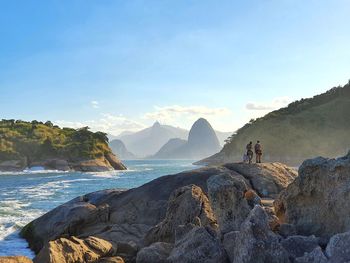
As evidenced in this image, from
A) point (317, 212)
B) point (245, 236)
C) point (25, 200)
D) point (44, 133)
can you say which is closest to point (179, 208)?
point (317, 212)

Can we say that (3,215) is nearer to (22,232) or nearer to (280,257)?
(22,232)

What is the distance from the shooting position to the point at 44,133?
483 feet

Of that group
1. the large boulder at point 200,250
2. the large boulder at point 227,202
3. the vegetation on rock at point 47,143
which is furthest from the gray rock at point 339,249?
the vegetation on rock at point 47,143

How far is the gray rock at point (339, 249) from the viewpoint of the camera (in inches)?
301

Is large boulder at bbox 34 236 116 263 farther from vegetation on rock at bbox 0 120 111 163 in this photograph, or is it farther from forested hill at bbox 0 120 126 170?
vegetation on rock at bbox 0 120 111 163

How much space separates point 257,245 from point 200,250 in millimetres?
1744

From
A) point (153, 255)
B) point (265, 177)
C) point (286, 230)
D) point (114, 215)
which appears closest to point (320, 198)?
point (286, 230)

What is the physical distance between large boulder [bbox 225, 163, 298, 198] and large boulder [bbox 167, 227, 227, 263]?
37.0 feet

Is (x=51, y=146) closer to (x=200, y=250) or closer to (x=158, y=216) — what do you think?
Answer: (x=158, y=216)

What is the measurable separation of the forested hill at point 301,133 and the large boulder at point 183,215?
120 meters

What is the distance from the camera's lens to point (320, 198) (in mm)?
12148

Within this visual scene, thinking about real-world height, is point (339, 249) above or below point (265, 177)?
below

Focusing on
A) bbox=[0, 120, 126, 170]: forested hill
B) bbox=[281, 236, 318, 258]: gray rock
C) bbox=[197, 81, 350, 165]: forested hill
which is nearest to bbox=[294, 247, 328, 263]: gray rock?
bbox=[281, 236, 318, 258]: gray rock

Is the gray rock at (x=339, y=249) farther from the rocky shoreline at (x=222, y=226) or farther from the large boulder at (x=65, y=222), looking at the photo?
the large boulder at (x=65, y=222)
